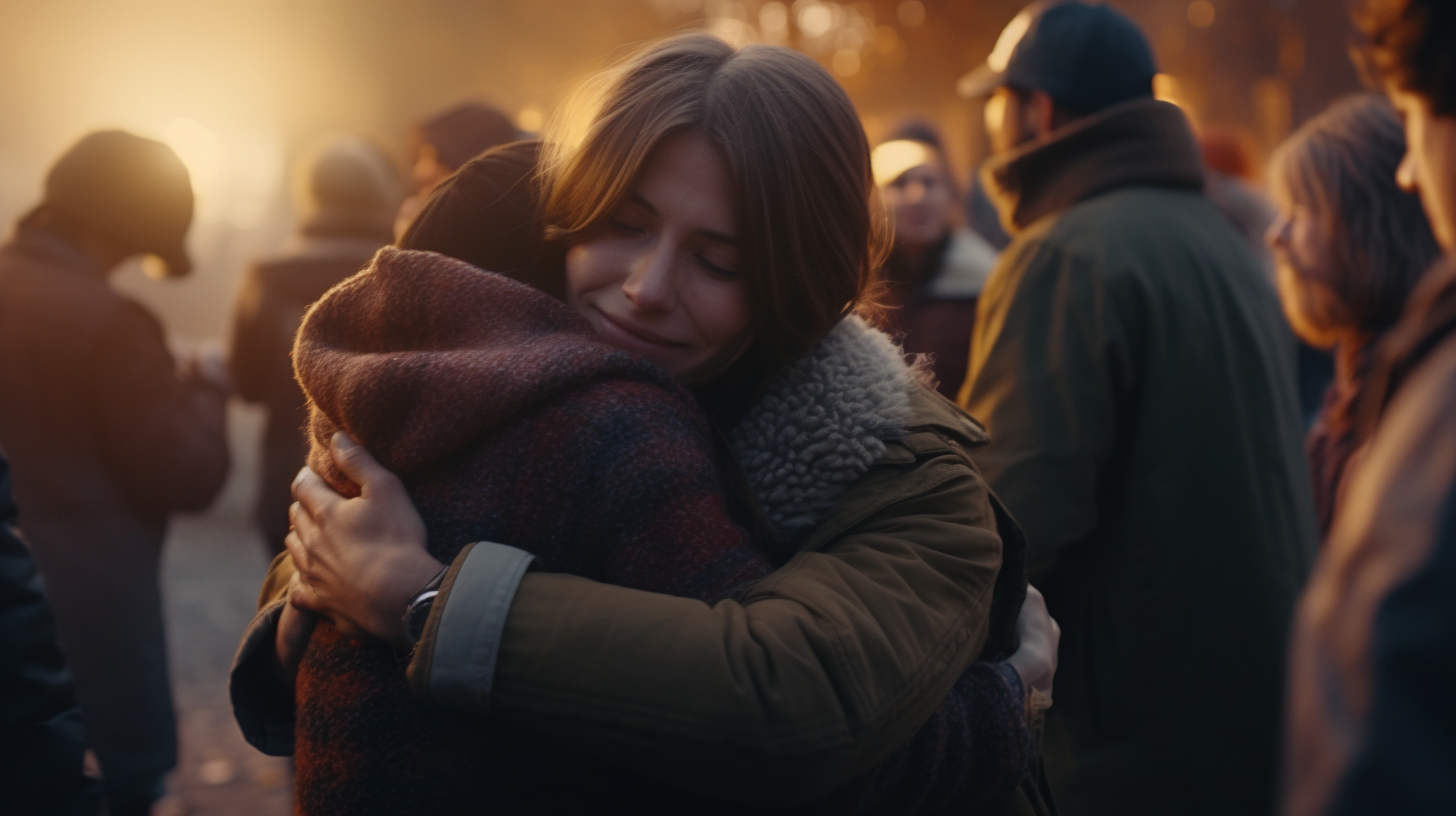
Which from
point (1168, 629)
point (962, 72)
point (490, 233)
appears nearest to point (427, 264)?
point (490, 233)

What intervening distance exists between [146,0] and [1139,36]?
74.5 feet

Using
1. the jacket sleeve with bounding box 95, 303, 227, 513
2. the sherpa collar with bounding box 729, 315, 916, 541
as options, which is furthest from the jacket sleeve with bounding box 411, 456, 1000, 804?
the jacket sleeve with bounding box 95, 303, 227, 513

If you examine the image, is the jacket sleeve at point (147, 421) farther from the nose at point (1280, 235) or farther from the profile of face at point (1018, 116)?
the nose at point (1280, 235)

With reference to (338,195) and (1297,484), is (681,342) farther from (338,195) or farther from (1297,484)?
(338,195)

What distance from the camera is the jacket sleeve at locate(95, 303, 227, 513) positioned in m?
3.29

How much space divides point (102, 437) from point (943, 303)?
2.92 metres

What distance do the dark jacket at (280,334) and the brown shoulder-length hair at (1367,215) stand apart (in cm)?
327

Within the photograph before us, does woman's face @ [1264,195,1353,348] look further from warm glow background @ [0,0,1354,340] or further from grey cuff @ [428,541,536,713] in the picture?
warm glow background @ [0,0,1354,340]

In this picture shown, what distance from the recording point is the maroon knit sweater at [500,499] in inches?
47.8

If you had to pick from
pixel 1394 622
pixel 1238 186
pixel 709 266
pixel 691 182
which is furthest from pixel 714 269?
pixel 1238 186

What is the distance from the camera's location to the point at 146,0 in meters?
21.0

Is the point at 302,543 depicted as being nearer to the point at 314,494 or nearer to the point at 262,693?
the point at 314,494

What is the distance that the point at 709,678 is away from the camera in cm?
112

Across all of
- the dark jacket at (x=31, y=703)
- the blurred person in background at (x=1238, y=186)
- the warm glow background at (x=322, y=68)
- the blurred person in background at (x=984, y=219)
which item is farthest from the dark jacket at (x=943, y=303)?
the warm glow background at (x=322, y=68)
